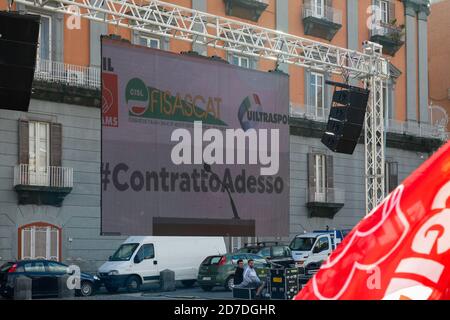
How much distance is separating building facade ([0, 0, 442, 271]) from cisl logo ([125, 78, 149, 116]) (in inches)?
135

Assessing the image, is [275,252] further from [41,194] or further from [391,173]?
[391,173]

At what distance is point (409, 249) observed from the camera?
232cm

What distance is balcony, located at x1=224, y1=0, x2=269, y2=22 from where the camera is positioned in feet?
97.7

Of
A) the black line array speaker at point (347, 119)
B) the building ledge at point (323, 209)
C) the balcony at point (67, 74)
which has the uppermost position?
the balcony at point (67, 74)

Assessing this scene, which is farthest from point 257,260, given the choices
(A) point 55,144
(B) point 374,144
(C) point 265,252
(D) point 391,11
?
(D) point 391,11

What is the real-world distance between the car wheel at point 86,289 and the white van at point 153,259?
878 mm

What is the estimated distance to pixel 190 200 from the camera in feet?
73.2

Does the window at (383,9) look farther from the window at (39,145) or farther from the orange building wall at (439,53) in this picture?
the window at (39,145)

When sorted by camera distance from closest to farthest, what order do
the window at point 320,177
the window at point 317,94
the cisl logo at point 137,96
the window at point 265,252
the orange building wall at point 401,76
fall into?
the cisl logo at point 137,96
the window at point 265,252
the window at point 320,177
the window at point 317,94
the orange building wall at point 401,76

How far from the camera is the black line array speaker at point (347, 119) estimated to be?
1919 cm

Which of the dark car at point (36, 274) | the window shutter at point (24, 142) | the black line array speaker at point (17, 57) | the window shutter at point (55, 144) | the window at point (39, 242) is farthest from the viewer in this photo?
the window shutter at point (55, 144)

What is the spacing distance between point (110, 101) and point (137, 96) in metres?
0.91

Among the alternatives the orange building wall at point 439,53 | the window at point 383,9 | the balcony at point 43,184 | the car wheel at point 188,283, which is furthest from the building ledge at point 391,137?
the balcony at point 43,184

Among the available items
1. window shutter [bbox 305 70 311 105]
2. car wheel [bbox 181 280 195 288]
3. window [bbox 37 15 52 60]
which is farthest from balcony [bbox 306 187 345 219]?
window [bbox 37 15 52 60]
